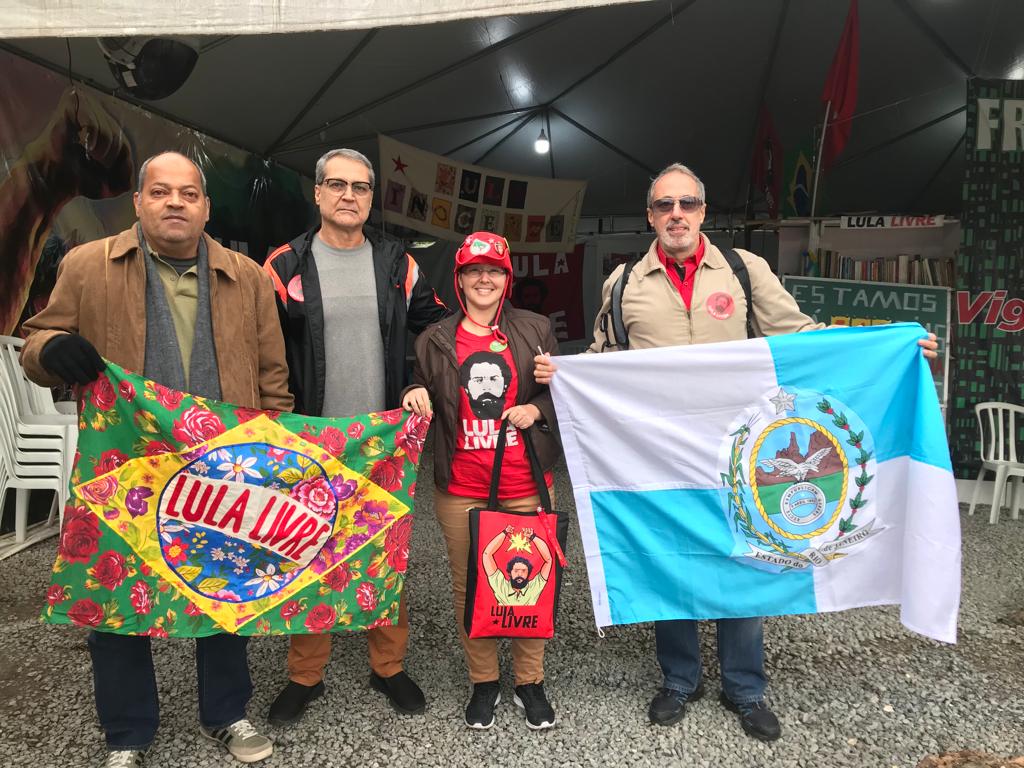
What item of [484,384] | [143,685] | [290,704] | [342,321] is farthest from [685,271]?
[143,685]

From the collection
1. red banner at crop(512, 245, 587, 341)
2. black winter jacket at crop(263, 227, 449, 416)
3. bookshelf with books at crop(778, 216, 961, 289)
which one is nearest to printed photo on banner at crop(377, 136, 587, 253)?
red banner at crop(512, 245, 587, 341)

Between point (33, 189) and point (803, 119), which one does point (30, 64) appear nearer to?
point (33, 189)

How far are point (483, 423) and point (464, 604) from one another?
0.65m

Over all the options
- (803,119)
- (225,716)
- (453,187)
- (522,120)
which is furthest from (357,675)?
(803,119)

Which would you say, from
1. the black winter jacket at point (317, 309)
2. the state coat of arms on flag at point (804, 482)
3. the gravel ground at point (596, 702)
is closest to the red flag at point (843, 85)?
the gravel ground at point (596, 702)

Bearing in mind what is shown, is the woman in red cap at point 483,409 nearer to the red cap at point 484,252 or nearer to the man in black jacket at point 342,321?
the red cap at point 484,252

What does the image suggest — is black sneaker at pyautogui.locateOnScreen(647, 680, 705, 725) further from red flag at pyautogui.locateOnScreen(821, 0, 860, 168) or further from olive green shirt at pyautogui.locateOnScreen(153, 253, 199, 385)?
red flag at pyautogui.locateOnScreen(821, 0, 860, 168)

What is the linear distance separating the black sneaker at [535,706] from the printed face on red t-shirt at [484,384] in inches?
38.5

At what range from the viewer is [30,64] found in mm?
4148

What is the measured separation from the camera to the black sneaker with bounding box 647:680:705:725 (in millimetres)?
2395

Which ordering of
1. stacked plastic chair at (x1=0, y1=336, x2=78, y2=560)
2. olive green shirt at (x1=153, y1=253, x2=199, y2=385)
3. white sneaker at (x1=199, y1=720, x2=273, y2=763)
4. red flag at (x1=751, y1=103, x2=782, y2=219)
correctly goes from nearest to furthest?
olive green shirt at (x1=153, y1=253, x2=199, y2=385) → white sneaker at (x1=199, y1=720, x2=273, y2=763) → stacked plastic chair at (x1=0, y1=336, x2=78, y2=560) → red flag at (x1=751, y1=103, x2=782, y2=219)

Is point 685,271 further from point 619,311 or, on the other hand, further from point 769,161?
point 769,161

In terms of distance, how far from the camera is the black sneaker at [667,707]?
7.86ft

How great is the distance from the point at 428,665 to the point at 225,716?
0.82 meters
